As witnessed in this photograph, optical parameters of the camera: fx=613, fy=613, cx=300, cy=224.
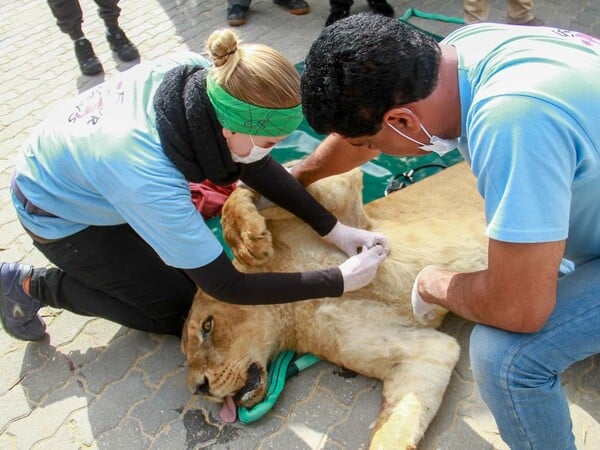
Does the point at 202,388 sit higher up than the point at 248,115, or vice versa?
the point at 248,115

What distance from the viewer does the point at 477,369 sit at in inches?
86.2

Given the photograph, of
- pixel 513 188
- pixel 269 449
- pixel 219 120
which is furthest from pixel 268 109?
pixel 269 449

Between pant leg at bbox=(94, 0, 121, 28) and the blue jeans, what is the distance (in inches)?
222

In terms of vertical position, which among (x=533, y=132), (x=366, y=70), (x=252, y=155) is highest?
(x=366, y=70)

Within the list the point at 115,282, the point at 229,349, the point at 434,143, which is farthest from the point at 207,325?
the point at 434,143

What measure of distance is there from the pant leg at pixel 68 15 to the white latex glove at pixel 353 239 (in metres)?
4.40

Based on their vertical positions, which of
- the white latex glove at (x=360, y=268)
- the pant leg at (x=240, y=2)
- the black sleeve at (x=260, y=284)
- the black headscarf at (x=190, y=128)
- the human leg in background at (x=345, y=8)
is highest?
the black headscarf at (x=190, y=128)

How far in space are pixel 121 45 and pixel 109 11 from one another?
0.36m

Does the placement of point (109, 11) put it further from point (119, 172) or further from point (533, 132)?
point (533, 132)

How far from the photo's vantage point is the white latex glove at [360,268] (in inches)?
110

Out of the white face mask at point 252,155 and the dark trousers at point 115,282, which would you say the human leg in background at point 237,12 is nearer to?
the dark trousers at point 115,282

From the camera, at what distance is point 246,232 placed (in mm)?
2975

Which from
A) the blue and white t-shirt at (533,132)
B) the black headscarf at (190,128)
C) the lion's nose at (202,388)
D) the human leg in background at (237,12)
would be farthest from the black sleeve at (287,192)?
the human leg in background at (237,12)

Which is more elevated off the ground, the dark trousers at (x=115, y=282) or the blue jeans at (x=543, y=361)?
the blue jeans at (x=543, y=361)
